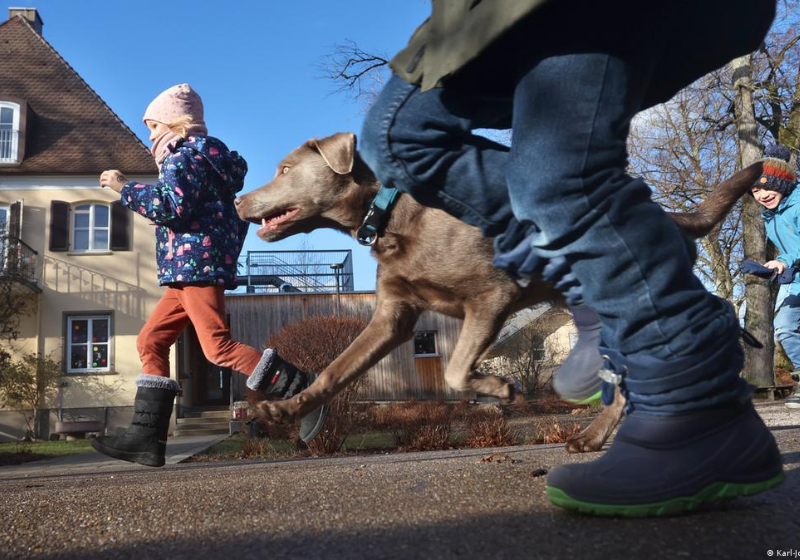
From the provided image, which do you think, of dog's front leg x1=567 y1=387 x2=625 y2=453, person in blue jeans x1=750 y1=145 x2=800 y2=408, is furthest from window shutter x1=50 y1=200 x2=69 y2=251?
dog's front leg x1=567 y1=387 x2=625 y2=453

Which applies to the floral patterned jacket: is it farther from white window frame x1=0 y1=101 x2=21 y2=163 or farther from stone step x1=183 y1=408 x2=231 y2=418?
white window frame x1=0 y1=101 x2=21 y2=163

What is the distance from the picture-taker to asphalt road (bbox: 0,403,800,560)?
1.12m

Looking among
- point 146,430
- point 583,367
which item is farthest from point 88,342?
point 583,367

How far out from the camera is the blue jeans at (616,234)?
132 cm

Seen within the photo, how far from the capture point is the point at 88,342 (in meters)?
18.3

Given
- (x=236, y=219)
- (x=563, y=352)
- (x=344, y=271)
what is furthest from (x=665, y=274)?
(x=563, y=352)

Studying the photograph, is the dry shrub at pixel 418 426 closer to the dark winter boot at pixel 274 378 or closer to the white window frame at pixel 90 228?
the dark winter boot at pixel 274 378

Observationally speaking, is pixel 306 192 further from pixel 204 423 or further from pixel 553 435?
pixel 204 423

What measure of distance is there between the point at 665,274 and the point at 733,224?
19.5 meters

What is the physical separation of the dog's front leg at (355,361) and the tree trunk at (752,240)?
37.4 ft

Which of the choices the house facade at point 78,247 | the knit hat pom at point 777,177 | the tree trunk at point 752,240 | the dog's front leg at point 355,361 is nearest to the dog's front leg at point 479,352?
the dog's front leg at point 355,361

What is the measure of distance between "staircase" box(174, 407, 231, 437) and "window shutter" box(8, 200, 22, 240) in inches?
261

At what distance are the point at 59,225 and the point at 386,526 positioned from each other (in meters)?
19.4

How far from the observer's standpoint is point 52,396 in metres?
17.5
